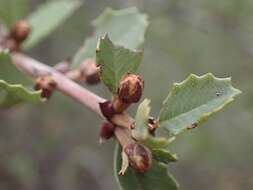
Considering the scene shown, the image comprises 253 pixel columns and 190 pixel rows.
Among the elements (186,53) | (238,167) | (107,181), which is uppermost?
(186,53)

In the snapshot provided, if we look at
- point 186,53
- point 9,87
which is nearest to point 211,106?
point 9,87

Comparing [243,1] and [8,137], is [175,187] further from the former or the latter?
[8,137]

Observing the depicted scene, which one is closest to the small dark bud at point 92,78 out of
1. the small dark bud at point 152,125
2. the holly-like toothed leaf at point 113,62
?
the holly-like toothed leaf at point 113,62

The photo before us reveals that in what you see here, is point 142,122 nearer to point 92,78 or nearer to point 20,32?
point 92,78

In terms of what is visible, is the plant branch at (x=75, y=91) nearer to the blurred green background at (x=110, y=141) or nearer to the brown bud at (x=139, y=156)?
the brown bud at (x=139, y=156)

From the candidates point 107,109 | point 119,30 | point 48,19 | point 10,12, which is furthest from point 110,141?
point 107,109

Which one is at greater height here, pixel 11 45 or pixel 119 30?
pixel 119 30
